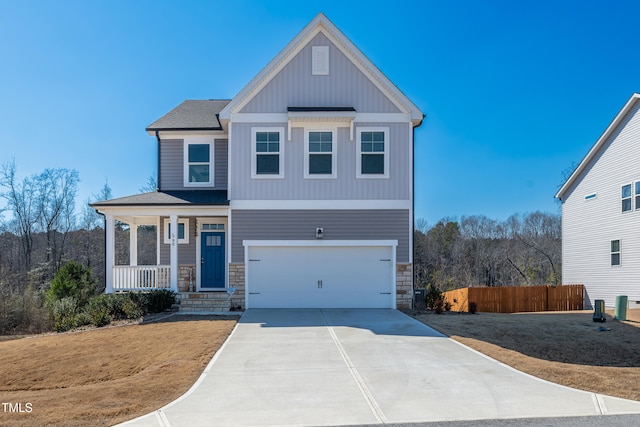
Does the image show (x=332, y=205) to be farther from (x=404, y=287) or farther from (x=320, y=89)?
(x=320, y=89)

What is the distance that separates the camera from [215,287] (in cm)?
1723

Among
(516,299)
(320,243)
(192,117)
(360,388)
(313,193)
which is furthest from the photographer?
(516,299)

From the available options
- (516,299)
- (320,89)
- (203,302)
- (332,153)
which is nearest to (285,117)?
(320,89)

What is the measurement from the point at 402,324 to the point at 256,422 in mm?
7386

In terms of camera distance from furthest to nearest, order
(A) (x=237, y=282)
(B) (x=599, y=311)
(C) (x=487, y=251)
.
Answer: (C) (x=487, y=251)
(A) (x=237, y=282)
(B) (x=599, y=311)

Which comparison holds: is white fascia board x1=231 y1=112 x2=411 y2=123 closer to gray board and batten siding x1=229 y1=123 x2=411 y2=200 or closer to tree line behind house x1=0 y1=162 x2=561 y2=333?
gray board and batten siding x1=229 y1=123 x2=411 y2=200

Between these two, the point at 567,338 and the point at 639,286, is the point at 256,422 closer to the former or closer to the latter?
the point at 567,338

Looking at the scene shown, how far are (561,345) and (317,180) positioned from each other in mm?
8429

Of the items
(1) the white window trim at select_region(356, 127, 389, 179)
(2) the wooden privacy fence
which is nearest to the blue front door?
(1) the white window trim at select_region(356, 127, 389, 179)

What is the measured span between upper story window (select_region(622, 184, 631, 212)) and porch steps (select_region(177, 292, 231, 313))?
15.1m

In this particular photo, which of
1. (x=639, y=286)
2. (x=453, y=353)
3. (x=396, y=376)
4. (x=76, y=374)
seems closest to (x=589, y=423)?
(x=396, y=376)

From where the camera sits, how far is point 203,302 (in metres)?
15.2

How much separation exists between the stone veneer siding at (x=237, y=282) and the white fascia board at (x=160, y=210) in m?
1.76

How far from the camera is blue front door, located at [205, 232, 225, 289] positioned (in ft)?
56.7
